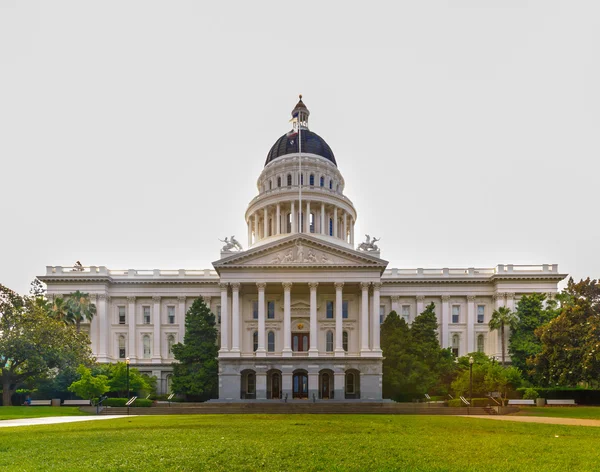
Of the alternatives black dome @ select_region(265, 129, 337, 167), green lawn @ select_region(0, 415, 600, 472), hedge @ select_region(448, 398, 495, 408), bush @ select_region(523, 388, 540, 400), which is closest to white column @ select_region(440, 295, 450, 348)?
bush @ select_region(523, 388, 540, 400)

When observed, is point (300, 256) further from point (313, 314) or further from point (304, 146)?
point (304, 146)

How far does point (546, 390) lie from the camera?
48750 mm

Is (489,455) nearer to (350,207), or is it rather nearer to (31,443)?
(31,443)

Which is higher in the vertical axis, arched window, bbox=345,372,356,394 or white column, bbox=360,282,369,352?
white column, bbox=360,282,369,352

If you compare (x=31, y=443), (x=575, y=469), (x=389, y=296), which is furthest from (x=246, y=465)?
(x=389, y=296)

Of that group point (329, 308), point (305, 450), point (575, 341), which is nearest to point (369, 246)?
point (329, 308)

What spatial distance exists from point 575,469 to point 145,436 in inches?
552

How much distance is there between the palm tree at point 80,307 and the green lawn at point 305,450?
40528 millimetres

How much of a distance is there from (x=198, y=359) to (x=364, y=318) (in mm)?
18293

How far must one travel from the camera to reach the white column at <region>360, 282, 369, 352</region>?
57184mm

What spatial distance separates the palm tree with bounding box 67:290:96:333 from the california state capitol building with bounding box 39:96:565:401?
156 cm

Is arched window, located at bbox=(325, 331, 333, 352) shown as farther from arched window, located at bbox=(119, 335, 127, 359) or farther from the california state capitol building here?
arched window, located at bbox=(119, 335, 127, 359)

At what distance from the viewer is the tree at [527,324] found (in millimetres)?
58156

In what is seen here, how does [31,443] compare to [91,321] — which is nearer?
[31,443]
